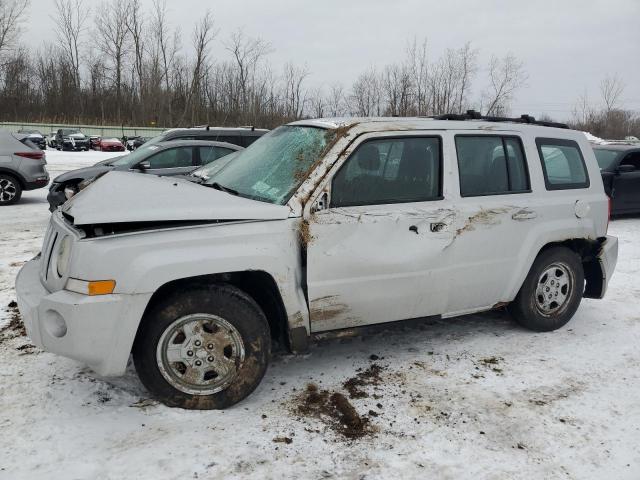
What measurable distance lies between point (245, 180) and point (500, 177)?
204 cm

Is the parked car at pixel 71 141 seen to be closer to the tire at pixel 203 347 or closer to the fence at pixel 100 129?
the fence at pixel 100 129

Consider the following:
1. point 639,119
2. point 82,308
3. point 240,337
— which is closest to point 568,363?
point 240,337

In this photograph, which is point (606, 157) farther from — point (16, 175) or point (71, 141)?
point (71, 141)

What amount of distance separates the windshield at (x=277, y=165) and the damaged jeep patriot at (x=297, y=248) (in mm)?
16

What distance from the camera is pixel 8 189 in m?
11.4

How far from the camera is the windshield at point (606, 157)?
11173 millimetres

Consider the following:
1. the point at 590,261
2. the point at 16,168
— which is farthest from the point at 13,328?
the point at 16,168

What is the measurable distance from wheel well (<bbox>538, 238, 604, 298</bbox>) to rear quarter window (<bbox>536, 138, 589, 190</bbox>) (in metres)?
0.50

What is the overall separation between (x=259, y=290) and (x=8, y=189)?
10.1m

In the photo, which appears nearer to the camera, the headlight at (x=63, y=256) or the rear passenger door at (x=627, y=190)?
the headlight at (x=63, y=256)

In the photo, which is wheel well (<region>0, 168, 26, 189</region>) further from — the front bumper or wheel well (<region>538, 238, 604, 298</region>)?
wheel well (<region>538, 238, 604, 298</region>)

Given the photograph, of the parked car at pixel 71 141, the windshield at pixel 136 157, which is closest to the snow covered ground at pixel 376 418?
the windshield at pixel 136 157

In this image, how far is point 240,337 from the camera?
10.8 ft

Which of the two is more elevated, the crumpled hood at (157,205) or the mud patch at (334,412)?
the crumpled hood at (157,205)
